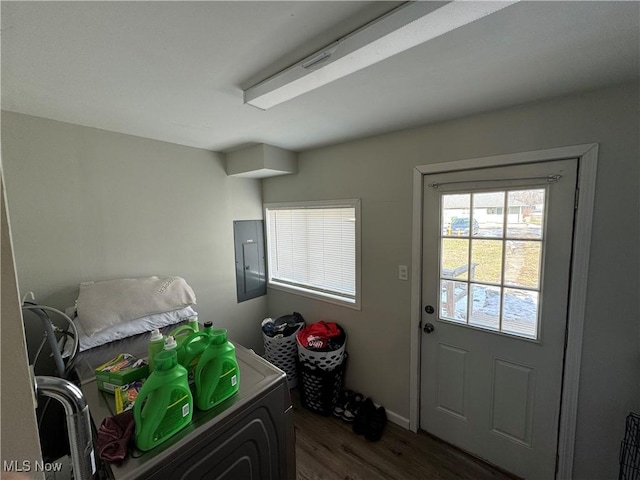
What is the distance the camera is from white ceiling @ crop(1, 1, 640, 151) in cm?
83

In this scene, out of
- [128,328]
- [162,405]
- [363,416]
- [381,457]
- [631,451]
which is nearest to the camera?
[162,405]

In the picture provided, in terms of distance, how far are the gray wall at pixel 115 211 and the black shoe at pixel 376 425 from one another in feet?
4.99

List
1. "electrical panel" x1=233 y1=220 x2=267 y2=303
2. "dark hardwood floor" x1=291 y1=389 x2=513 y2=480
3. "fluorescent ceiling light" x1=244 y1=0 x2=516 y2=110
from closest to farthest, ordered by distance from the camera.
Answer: "fluorescent ceiling light" x1=244 y1=0 x2=516 y2=110 < "dark hardwood floor" x1=291 y1=389 x2=513 y2=480 < "electrical panel" x1=233 y1=220 x2=267 y2=303

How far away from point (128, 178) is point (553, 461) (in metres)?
3.49

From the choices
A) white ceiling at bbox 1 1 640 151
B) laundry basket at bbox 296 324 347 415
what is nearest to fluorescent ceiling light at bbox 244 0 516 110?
white ceiling at bbox 1 1 640 151

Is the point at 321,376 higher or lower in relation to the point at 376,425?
higher

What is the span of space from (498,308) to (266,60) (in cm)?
196

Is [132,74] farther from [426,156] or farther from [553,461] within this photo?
[553,461]

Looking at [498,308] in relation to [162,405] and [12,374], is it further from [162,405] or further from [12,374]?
[12,374]

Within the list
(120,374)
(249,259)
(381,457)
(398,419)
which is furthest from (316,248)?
(120,374)

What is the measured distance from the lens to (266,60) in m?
1.07

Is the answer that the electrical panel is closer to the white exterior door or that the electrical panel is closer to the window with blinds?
the window with blinds

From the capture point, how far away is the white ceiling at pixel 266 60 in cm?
83

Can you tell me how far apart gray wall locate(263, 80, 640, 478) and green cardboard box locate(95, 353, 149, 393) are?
1645mm
